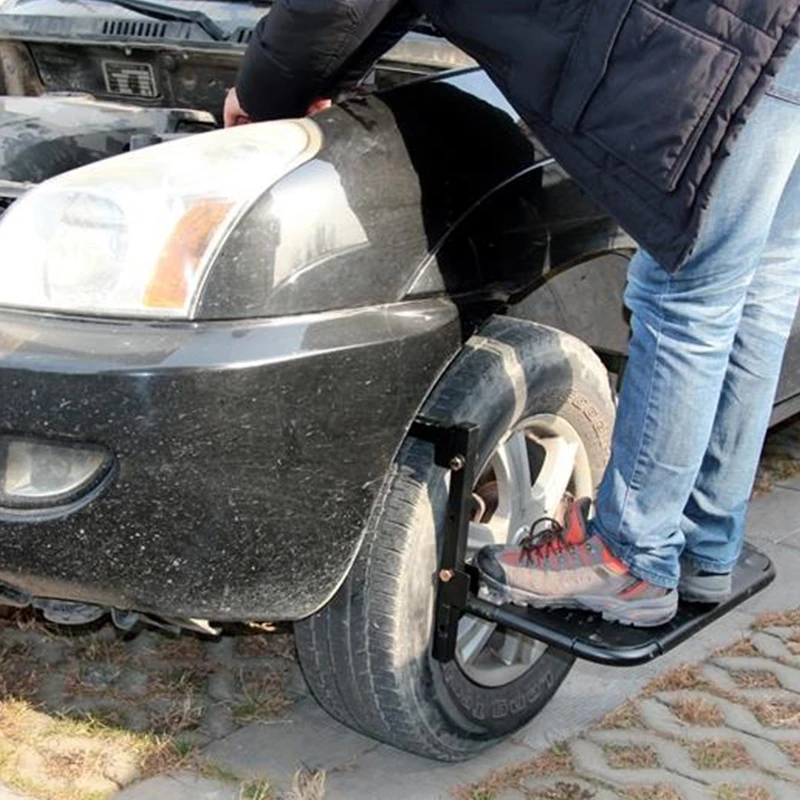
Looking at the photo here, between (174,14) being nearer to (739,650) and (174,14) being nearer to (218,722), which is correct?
(218,722)

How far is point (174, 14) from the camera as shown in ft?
12.4

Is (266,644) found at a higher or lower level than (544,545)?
lower

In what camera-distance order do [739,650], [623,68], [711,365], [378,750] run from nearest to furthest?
[623,68] → [711,365] → [378,750] → [739,650]

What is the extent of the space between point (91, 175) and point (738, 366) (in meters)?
1.24

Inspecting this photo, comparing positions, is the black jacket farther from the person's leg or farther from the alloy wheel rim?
the alloy wheel rim

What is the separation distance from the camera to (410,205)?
7.79ft

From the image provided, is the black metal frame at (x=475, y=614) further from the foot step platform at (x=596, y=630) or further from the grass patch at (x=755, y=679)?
the grass patch at (x=755, y=679)

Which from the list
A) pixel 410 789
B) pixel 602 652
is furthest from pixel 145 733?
pixel 602 652

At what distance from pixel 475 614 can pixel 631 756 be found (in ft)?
1.84

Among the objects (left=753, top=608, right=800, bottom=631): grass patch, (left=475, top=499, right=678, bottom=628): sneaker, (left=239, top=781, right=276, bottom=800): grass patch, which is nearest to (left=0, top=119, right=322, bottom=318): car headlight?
(left=475, top=499, right=678, bottom=628): sneaker

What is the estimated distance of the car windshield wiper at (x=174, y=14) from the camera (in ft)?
12.1

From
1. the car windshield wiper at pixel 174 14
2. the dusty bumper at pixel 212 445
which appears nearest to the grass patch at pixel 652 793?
the dusty bumper at pixel 212 445

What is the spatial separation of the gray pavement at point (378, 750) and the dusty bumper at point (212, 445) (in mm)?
623

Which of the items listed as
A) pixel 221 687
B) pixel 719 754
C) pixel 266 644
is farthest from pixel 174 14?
pixel 719 754
